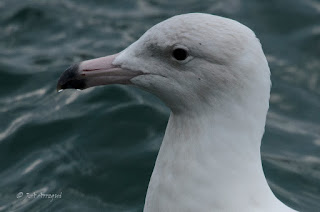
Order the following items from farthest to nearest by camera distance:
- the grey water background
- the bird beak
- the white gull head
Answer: the grey water background
the bird beak
the white gull head

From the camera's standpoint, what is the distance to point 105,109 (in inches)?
292

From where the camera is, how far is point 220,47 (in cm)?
431

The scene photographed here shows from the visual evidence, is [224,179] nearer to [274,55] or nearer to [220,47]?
[220,47]

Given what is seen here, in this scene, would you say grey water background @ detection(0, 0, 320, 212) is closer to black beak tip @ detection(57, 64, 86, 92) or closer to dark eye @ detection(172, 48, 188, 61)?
black beak tip @ detection(57, 64, 86, 92)

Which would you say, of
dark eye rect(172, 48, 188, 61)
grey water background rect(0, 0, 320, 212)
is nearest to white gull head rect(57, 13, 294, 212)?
dark eye rect(172, 48, 188, 61)

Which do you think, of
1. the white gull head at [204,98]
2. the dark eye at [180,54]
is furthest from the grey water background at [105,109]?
the dark eye at [180,54]

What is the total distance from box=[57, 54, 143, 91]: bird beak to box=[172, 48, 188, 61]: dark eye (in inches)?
11.5

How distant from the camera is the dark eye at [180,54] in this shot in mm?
4387

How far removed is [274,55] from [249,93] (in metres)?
4.30

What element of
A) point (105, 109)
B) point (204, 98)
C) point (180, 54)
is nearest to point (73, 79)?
point (180, 54)

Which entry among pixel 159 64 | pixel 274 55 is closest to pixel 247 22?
pixel 274 55

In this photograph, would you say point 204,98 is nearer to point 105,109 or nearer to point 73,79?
point 73,79

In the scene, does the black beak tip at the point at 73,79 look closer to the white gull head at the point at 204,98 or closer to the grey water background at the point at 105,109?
the white gull head at the point at 204,98

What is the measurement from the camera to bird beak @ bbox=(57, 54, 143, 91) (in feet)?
15.0
